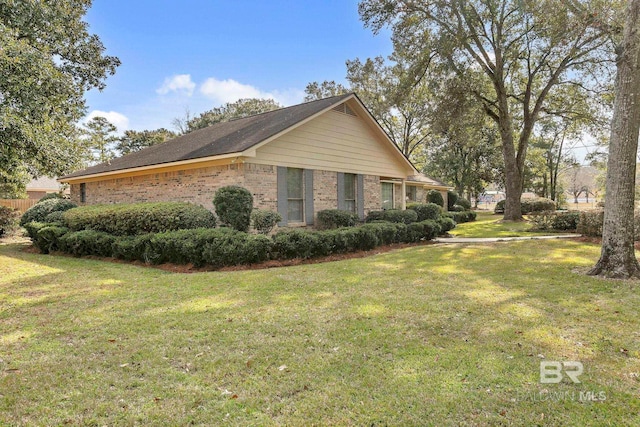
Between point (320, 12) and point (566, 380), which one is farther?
point (320, 12)

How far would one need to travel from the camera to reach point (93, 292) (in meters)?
6.61

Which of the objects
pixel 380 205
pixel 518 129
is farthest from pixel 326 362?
pixel 518 129

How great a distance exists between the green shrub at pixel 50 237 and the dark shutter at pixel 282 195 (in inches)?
285

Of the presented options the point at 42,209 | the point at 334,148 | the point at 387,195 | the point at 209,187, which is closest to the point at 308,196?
the point at 334,148

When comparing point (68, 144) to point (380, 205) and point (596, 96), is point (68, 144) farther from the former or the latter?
point (596, 96)

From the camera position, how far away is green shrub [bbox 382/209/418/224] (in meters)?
15.4

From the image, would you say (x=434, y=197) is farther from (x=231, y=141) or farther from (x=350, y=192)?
(x=231, y=141)

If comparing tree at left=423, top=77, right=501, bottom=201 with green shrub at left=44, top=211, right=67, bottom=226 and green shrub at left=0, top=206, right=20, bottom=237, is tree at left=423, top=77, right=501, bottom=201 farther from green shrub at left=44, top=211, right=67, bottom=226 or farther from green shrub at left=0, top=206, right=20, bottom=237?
green shrub at left=0, top=206, right=20, bottom=237

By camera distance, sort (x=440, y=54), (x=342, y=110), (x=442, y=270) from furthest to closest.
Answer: (x=440, y=54) < (x=342, y=110) < (x=442, y=270)

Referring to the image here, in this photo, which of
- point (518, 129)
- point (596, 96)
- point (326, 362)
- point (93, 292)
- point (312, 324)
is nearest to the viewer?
point (326, 362)

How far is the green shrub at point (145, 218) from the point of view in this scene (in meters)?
10.6

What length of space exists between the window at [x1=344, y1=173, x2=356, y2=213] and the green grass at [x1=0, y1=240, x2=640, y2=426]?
780cm

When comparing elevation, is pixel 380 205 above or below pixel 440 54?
below

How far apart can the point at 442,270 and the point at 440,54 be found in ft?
48.4
